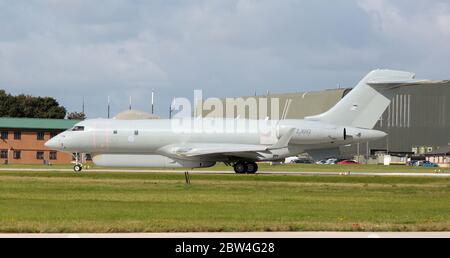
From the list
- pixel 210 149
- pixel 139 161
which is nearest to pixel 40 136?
pixel 139 161

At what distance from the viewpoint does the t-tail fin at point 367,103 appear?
54.0 metres

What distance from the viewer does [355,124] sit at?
178 ft

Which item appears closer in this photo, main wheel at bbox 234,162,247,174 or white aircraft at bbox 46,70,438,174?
white aircraft at bbox 46,70,438,174

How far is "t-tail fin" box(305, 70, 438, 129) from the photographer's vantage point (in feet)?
177

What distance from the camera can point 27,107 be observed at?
14950 centimetres

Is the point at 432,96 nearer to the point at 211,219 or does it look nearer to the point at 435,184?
the point at 435,184

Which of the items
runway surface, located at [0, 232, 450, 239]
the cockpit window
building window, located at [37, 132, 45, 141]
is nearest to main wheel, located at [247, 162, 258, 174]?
the cockpit window

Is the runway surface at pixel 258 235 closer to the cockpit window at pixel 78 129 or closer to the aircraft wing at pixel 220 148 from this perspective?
the aircraft wing at pixel 220 148

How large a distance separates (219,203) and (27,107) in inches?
4976

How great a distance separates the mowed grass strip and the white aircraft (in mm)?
6612

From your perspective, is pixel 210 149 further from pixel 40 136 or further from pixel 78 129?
pixel 40 136

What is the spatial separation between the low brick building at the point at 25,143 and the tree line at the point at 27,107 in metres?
42.3

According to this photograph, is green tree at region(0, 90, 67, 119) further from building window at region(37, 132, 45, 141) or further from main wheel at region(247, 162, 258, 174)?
main wheel at region(247, 162, 258, 174)

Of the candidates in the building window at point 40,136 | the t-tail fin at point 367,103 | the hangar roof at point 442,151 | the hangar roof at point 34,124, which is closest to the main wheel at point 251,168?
the t-tail fin at point 367,103
